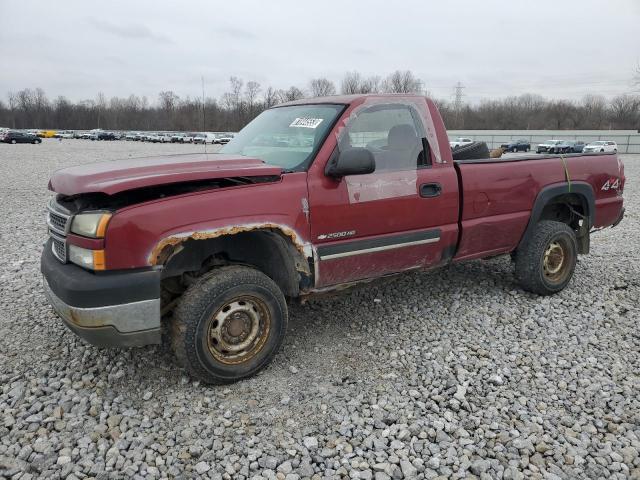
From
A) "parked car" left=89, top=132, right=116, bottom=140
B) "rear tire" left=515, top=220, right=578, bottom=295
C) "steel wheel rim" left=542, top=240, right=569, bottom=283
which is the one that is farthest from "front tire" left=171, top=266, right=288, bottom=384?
"parked car" left=89, top=132, right=116, bottom=140

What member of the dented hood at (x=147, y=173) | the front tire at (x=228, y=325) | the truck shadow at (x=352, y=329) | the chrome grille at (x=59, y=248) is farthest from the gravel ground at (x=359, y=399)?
the dented hood at (x=147, y=173)

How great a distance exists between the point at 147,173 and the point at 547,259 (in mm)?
4054

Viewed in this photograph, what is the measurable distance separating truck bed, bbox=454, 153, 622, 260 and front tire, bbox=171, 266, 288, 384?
197 cm

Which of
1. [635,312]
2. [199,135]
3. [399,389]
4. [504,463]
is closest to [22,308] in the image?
[399,389]

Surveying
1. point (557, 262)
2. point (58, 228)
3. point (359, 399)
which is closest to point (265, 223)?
point (359, 399)

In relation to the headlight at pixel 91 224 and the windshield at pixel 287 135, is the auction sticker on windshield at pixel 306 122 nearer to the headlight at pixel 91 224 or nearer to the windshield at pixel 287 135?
the windshield at pixel 287 135

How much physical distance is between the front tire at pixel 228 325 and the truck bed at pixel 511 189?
6.47 feet

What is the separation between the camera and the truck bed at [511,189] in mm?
4430

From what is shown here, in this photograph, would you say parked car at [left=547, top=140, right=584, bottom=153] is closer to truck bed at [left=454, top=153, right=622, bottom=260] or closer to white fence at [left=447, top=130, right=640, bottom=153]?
white fence at [left=447, top=130, right=640, bottom=153]

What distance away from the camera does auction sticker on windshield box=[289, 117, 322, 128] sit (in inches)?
153

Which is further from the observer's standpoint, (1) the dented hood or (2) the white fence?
(2) the white fence

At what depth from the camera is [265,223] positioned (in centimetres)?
329

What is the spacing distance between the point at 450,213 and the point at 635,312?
85.1 inches

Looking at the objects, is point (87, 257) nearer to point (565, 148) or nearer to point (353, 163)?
point (353, 163)
